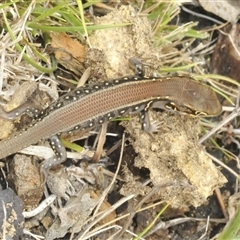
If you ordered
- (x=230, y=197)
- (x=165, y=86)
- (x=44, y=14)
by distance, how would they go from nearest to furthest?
1. (x=44, y=14)
2. (x=165, y=86)
3. (x=230, y=197)

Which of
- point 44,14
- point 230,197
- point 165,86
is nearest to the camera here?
point 44,14

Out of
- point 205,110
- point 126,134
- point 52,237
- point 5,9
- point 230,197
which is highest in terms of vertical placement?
point 5,9

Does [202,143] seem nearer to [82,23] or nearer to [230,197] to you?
[230,197]

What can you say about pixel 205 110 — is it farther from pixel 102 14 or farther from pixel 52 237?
pixel 52 237

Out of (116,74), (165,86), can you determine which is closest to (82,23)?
(116,74)

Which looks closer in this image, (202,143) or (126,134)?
(126,134)

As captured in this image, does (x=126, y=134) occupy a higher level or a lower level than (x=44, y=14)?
lower
